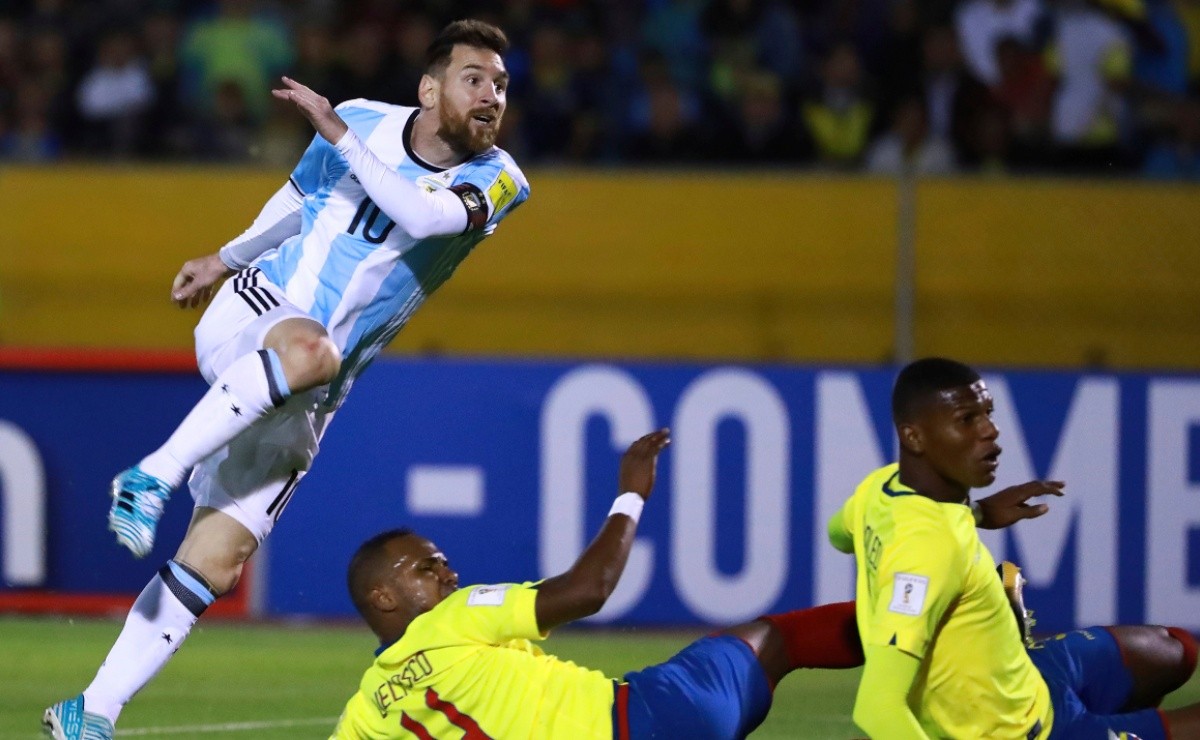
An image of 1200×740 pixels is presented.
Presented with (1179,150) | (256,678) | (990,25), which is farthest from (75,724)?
(990,25)

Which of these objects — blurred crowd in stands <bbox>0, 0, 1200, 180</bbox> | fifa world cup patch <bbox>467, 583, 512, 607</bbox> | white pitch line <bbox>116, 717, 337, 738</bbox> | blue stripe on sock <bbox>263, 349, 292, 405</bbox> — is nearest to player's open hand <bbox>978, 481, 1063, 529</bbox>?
fifa world cup patch <bbox>467, 583, 512, 607</bbox>

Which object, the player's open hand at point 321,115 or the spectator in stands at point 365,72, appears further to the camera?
the spectator in stands at point 365,72

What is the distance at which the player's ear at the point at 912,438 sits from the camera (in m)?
4.69

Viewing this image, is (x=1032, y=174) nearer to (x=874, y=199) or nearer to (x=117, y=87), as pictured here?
(x=874, y=199)

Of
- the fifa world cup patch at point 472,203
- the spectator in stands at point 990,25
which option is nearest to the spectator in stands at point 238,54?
the spectator in stands at point 990,25

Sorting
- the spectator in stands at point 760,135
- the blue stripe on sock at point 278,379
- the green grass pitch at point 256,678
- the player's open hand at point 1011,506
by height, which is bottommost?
the green grass pitch at point 256,678

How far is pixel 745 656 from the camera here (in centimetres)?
507

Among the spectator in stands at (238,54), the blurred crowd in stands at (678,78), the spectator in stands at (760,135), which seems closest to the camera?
the spectator in stands at (760,135)

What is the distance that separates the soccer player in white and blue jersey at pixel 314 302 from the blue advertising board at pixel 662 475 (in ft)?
12.9

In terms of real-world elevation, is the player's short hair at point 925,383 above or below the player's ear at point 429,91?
below

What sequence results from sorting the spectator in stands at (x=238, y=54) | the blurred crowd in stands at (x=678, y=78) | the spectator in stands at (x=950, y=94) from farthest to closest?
the spectator in stands at (x=238, y=54) → the spectator in stands at (x=950, y=94) → the blurred crowd in stands at (x=678, y=78)

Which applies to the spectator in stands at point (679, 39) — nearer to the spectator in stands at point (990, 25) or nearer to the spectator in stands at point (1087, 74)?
the spectator in stands at point (990, 25)

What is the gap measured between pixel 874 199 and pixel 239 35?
4383mm

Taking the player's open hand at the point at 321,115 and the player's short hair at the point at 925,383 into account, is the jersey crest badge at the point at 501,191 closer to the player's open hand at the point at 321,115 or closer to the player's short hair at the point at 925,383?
the player's open hand at the point at 321,115
